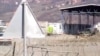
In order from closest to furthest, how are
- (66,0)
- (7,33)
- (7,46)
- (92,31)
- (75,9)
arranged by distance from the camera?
(7,33) → (7,46) → (92,31) → (75,9) → (66,0)

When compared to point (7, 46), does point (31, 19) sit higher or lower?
higher

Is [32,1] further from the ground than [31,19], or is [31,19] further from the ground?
[32,1]

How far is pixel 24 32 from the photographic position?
6617mm

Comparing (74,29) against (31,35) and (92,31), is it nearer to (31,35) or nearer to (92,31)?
(92,31)

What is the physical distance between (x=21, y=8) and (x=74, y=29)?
1936 inches

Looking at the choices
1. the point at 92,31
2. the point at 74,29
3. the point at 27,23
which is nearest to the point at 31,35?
the point at 27,23

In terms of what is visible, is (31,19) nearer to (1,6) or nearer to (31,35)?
(31,35)

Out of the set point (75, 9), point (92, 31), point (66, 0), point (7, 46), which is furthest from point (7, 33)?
point (66, 0)

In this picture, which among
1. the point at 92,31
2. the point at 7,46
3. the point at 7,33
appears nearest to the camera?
the point at 7,33

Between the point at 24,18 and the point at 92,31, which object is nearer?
the point at 24,18

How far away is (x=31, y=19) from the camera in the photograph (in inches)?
275

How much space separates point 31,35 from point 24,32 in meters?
0.28

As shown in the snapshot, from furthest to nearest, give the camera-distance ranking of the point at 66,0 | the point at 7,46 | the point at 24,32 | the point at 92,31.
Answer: the point at 66,0
the point at 92,31
the point at 7,46
the point at 24,32

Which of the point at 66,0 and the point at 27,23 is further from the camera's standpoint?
the point at 66,0
